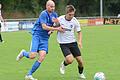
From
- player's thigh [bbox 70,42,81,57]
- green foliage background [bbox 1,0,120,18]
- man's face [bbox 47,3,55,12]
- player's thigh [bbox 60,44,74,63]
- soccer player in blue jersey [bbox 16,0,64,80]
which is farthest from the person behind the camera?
green foliage background [bbox 1,0,120,18]

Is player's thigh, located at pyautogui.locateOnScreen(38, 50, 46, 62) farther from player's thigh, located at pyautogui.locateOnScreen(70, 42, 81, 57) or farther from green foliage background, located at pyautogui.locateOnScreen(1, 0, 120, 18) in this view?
green foliage background, located at pyautogui.locateOnScreen(1, 0, 120, 18)

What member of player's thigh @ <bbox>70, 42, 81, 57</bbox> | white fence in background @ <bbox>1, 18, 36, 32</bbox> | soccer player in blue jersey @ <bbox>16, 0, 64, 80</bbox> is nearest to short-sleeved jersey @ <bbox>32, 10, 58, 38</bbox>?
soccer player in blue jersey @ <bbox>16, 0, 64, 80</bbox>

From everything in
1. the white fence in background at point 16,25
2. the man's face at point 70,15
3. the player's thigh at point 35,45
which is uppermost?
the man's face at point 70,15

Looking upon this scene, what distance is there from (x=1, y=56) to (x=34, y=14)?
5332cm

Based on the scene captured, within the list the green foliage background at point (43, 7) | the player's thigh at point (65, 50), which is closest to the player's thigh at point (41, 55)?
the player's thigh at point (65, 50)

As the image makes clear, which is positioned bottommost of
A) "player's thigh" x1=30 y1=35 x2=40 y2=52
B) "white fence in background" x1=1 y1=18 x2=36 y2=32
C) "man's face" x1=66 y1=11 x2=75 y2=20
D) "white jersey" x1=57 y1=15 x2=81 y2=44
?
"white fence in background" x1=1 y1=18 x2=36 y2=32

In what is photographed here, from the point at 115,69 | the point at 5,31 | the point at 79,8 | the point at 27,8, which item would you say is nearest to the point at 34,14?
the point at 27,8

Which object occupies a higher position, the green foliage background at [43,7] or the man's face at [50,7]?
the man's face at [50,7]

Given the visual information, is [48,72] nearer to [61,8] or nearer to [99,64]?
[99,64]

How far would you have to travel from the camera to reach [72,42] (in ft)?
36.8

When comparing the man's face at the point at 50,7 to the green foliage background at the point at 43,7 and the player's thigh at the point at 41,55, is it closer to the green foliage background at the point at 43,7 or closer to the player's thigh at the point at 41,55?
the player's thigh at the point at 41,55

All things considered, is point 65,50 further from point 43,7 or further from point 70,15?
point 43,7

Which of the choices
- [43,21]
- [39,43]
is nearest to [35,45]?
[39,43]

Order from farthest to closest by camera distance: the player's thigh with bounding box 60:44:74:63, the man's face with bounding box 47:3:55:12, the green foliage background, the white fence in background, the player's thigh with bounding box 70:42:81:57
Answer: the green foliage background
the white fence in background
the player's thigh with bounding box 70:42:81:57
the player's thigh with bounding box 60:44:74:63
the man's face with bounding box 47:3:55:12
